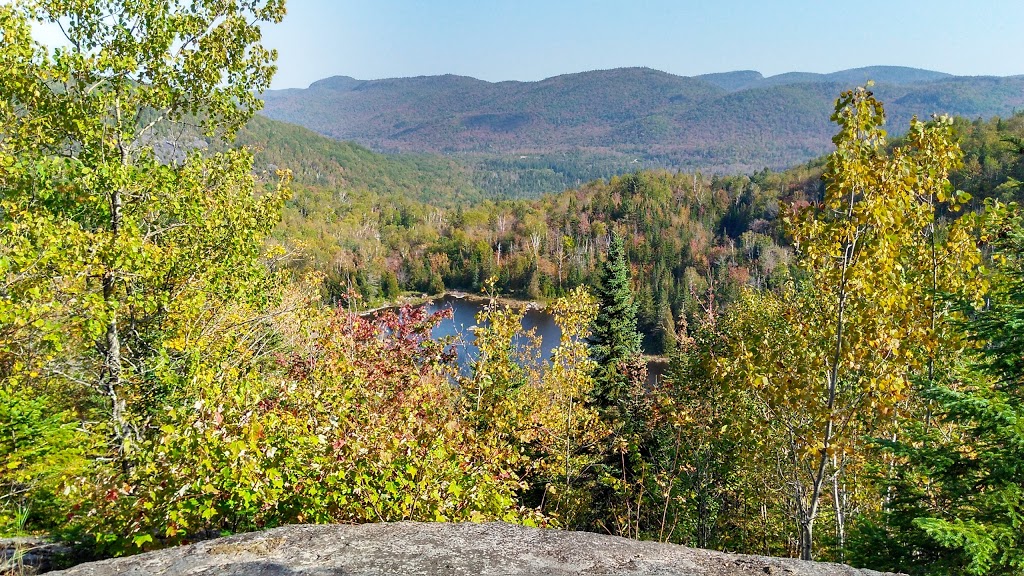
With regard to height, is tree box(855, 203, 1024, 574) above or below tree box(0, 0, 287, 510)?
below

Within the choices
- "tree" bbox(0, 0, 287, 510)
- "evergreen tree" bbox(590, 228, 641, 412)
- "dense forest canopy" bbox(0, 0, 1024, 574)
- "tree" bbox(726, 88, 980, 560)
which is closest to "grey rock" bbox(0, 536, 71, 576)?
"dense forest canopy" bbox(0, 0, 1024, 574)

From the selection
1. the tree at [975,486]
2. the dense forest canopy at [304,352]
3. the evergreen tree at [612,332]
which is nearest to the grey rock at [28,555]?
the dense forest canopy at [304,352]

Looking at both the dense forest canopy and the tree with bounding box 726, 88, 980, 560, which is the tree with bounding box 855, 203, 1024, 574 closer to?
the dense forest canopy

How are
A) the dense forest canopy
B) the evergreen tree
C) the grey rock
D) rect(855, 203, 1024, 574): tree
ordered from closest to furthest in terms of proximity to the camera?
the grey rock → rect(855, 203, 1024, 574): tree → the dense forest canopy → the evergreen tree

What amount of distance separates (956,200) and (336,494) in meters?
6.93

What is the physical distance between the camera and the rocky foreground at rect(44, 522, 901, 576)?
150 inches

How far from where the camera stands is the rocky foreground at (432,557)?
150 inches

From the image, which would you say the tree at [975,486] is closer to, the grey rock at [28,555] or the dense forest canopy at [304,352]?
the dense forest canopy at [304,352]

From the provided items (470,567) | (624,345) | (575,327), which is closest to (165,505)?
(470,567)

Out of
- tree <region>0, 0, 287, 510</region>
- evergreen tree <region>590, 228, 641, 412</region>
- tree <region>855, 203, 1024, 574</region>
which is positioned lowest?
evergreen tree <region>590, 228, 641, 412</region>

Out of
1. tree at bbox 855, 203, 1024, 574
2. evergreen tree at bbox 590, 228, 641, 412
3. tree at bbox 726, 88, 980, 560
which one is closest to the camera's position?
tree at bbox 855, 203, 1024, 574

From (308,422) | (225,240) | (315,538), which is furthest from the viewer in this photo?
(225,240)

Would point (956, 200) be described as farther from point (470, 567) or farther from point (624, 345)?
point (624, 345)

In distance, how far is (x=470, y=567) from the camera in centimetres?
389
